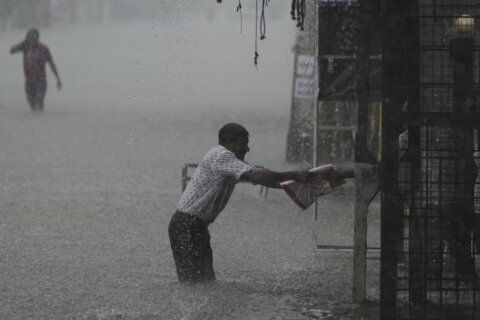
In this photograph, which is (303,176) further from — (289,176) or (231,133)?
(231,133)

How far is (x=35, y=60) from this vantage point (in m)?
22.7

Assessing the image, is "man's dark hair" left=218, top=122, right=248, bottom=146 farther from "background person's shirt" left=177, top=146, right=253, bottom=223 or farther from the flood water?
the flood water

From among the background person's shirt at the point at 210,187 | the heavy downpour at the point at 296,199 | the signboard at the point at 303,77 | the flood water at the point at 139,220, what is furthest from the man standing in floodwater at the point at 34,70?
the background person's shirt at the point at 210,187

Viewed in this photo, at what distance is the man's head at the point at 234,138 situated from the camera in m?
7.27

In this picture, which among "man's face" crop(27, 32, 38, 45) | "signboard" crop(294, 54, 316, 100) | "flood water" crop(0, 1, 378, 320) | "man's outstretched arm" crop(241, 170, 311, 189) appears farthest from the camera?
"man's face" crop(27, 32, 38, 45)

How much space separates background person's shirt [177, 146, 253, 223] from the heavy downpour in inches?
0.4

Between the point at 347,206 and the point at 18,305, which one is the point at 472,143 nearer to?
the point at 18,305

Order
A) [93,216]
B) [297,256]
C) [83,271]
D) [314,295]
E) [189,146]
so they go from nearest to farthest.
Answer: [314,295] → [83,271] → [297,256] → [93,216] → [189,146]

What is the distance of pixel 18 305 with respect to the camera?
725 cm

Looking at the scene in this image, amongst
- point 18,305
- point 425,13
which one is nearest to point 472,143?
point 425,13

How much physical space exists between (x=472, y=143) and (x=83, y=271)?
12.2 ft

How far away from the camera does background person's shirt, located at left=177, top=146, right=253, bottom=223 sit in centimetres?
721

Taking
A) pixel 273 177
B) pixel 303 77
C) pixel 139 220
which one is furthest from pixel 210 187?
→ pixel 303 77

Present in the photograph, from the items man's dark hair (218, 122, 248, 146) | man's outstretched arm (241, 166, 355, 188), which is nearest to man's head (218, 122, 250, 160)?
man's dark hair (218, 122, 248, 146)
